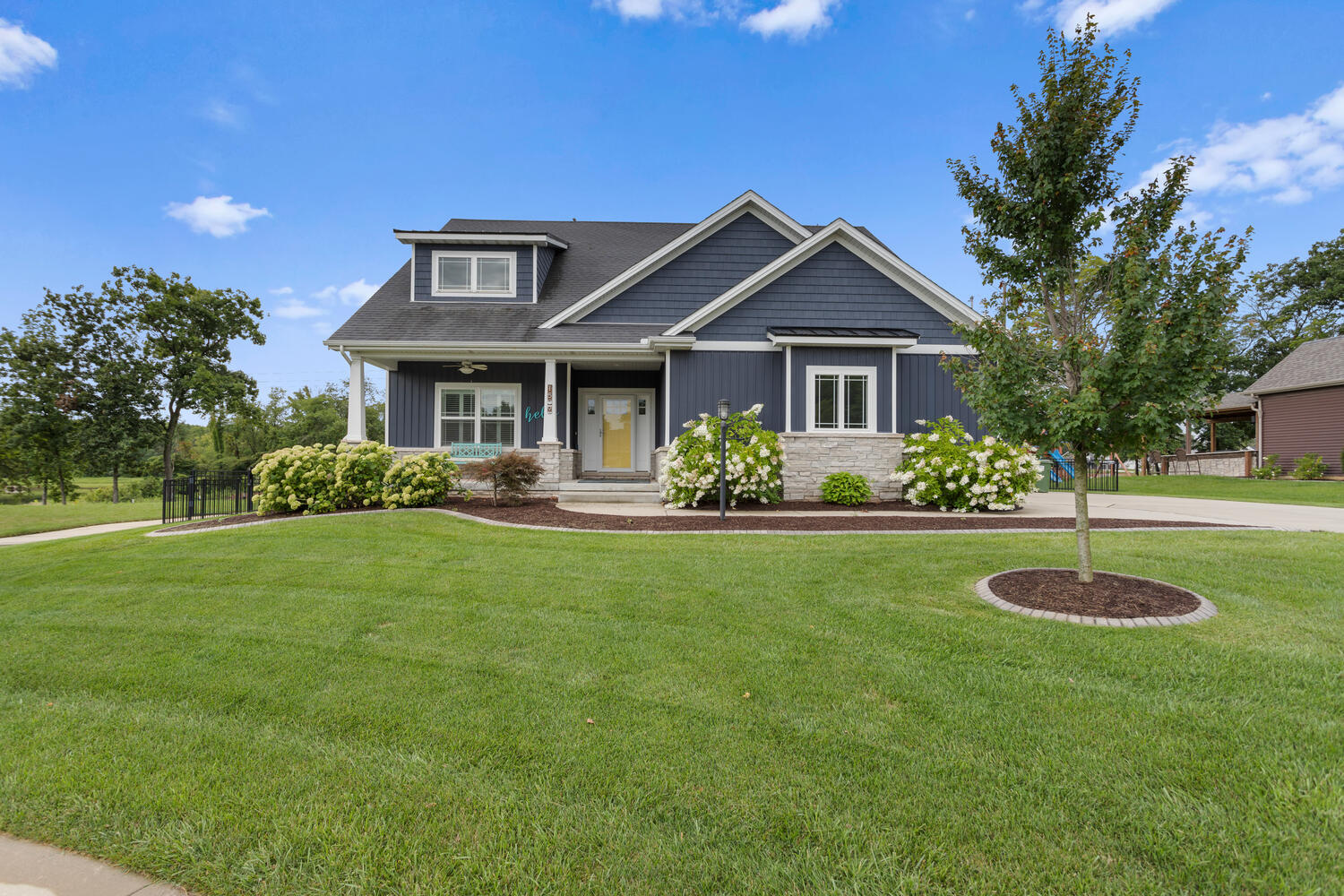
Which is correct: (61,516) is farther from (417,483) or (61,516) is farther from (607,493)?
(607,493)

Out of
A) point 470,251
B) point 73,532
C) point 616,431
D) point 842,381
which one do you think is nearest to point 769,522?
point 842,381

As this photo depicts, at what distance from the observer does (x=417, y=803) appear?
7.18 ft

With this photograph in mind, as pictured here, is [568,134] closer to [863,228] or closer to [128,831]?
[863,228]

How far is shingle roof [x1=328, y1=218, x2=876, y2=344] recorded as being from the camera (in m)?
12.8

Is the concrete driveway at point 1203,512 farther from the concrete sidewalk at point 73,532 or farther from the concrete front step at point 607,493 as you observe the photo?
the concrete sidewalk at point 73,532

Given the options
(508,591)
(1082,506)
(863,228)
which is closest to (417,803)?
(508,591)

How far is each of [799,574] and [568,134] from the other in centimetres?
1855

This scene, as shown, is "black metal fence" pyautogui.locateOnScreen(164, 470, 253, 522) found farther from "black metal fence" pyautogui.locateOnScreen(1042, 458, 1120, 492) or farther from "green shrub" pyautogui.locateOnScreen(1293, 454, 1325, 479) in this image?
"green shrub" pyautogui.locateOnScreen(1293, 454, 1325, 479)

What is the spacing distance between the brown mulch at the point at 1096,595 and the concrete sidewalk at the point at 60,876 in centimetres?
538

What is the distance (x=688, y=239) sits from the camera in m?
13.7

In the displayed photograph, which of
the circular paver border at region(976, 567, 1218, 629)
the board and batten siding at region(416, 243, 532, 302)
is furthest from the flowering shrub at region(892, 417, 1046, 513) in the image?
the board and batten siding at region(416, 243, 532, 302)

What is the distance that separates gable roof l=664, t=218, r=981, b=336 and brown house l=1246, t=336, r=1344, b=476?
2017cm

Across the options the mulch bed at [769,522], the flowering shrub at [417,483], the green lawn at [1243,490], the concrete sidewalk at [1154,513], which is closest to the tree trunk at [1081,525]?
the mulch bed at [769,522]

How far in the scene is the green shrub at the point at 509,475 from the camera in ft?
35.1
